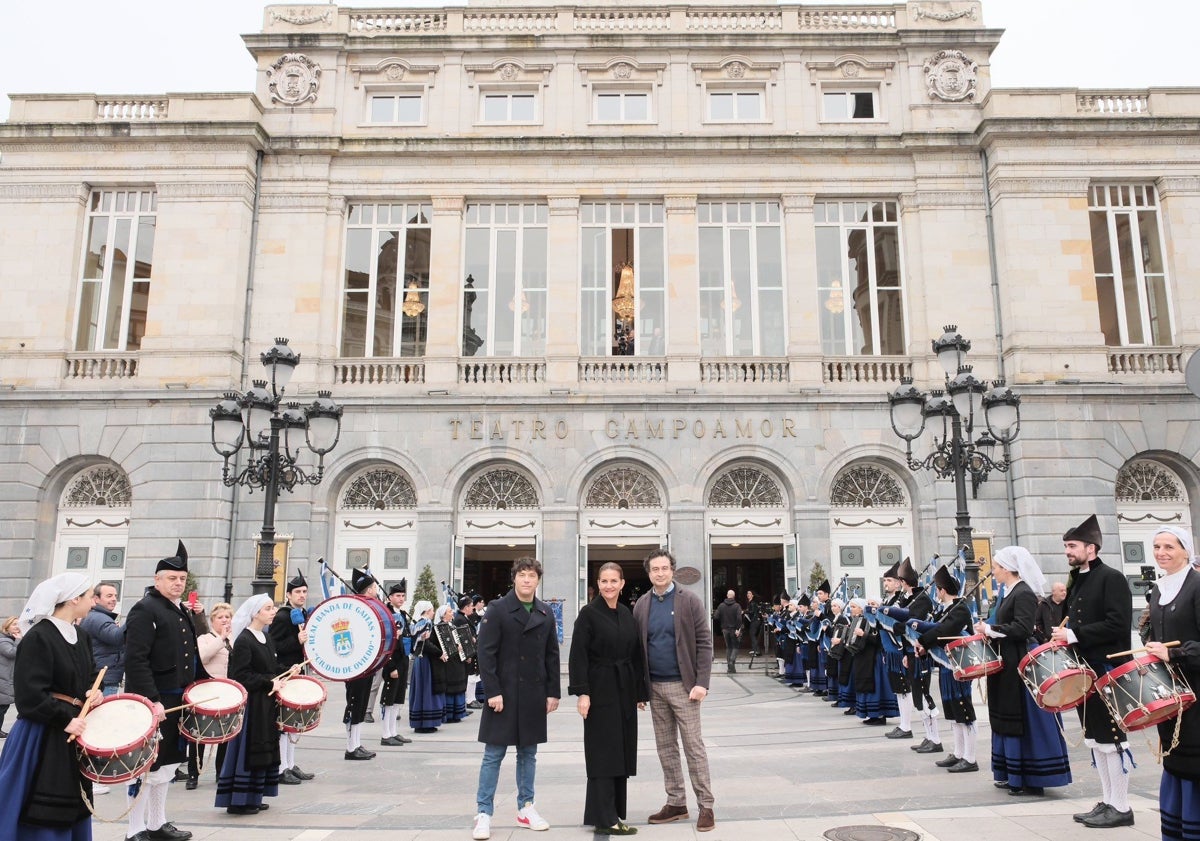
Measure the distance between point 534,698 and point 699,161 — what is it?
1874 cm

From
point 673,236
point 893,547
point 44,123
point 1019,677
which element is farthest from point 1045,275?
point 44,123

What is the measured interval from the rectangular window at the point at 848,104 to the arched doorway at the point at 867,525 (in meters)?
9.42

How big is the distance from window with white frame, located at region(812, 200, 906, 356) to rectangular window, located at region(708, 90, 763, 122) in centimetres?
315

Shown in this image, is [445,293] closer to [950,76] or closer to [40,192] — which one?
[40,192]

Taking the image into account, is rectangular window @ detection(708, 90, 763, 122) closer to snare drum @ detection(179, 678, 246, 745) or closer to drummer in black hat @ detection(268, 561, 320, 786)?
drummer in black hat @ detection(268, 561, 320, 786)

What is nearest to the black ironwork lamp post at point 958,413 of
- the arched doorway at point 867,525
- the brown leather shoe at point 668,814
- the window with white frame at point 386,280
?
the arched doorway at point 867,525

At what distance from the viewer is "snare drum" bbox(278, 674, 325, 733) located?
871cm

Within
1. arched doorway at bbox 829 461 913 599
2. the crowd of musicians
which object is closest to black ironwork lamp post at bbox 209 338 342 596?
the crowd of musicians

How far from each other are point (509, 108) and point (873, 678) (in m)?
17.6

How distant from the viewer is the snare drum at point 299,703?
343 inches

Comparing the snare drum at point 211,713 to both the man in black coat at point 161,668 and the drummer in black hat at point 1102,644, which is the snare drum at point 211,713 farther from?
the drummer in black hat at point 1102,644

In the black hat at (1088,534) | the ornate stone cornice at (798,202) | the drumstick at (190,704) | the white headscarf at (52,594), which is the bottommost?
the drumstick at (190,704)

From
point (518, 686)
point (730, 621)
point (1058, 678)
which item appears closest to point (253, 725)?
point (518, 686)

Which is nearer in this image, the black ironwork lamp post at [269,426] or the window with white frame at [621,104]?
the black ironwork lamp post at [269,426]
